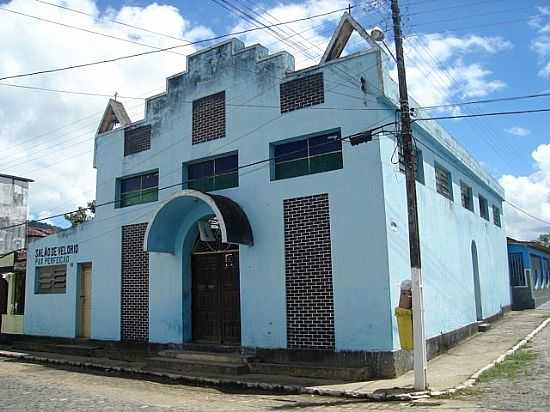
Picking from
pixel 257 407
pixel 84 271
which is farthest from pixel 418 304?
pixel 84 271

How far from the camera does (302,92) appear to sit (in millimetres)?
12336

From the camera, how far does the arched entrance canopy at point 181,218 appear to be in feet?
39.6

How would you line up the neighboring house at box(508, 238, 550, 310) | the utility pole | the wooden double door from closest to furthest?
the utility pole
the wooden double door
the neighboring house at box(508, 238, 550, 310)

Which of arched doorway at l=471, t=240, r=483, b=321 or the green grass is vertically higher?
arched doorway at l=471, t=240, r=483, b=321

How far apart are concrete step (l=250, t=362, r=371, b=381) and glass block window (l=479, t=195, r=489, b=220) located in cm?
1181

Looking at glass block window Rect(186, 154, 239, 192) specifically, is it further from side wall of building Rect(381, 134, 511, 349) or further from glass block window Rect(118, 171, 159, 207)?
side wall of building Rect(381, 134, 511, 349)

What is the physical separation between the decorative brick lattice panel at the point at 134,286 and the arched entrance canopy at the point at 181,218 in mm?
1247

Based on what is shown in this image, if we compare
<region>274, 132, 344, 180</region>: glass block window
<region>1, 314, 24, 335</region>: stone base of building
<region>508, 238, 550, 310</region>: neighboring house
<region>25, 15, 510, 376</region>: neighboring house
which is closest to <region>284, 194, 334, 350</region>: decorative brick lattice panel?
<region>25, 15, 510, 376</region>: neighboring house

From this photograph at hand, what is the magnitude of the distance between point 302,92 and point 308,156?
1469mm

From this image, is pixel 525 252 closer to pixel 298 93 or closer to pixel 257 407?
pixel 298 93

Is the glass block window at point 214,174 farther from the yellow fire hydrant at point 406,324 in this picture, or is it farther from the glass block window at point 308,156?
the yellow fire hydrant at point 406,324

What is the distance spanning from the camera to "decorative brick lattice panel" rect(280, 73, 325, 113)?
12.1 metres

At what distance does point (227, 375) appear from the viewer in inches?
455

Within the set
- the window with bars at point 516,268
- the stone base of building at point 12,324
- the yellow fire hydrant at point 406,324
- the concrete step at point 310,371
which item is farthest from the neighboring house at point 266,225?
the window with bars at point 516,268
